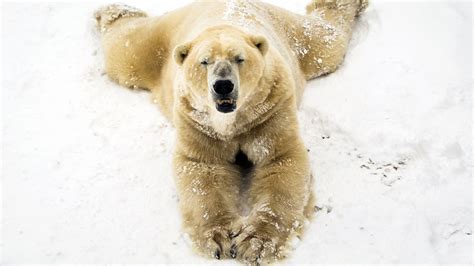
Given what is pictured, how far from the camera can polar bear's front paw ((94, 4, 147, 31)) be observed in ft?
19.3

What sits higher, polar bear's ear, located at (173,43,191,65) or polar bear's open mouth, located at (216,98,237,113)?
polar bear's ear, located at (173,43,191,65)

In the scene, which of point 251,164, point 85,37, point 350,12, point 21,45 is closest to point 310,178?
point 251,164

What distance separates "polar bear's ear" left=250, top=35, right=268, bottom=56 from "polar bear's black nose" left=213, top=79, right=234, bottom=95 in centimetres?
57

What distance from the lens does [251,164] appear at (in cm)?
409

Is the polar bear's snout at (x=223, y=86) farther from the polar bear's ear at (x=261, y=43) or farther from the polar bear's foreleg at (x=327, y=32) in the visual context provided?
the polar bear's foreleg at (x=327, y=32)

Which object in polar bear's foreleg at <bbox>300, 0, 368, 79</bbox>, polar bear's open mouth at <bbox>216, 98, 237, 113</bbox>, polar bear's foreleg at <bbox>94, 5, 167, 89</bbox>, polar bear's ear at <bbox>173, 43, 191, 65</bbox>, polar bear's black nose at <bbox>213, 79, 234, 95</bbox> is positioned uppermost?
polar bear's black nose at <bbox>213, 79, 234, 95</bbox>

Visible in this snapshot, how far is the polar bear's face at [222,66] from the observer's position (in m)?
→ 3.43

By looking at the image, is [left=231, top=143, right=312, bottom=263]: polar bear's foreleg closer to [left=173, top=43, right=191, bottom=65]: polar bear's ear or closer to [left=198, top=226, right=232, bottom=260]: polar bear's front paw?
[left=198, top=226, right=232, bottom=260]: polar bear's front paw

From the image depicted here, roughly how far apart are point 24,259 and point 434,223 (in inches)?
110

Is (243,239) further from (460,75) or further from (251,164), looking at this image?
(460,75)

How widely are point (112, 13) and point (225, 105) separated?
303 centimetres

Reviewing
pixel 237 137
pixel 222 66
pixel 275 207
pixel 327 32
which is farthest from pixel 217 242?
pixel 327 32

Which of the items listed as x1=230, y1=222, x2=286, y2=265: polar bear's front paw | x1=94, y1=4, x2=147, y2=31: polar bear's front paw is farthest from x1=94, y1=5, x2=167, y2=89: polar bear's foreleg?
x1=230, y1=222, x2=286, y2=265: polar bear's front paw

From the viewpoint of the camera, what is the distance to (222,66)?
11.2 ft
